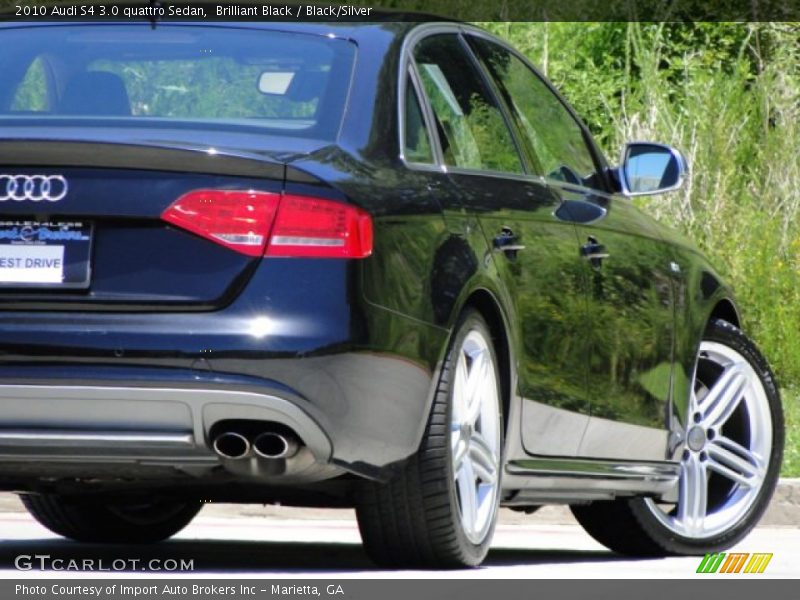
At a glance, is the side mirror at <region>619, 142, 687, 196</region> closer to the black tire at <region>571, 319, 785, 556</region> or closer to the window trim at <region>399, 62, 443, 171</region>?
the black tire at <region>571, 319, 785, 556</region>

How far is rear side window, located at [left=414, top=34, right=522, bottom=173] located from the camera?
664 centimetres

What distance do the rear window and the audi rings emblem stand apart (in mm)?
475

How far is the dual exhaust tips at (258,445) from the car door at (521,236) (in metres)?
0.99

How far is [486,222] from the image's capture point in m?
6.43

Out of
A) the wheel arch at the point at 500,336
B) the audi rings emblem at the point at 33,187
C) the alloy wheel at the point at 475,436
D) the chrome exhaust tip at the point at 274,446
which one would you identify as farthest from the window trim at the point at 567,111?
the audi rings emblem at the point at 33,187

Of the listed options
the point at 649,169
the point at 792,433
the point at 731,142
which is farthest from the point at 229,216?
the point at 731,142

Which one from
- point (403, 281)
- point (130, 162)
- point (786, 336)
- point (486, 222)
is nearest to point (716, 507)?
point (486, 222)

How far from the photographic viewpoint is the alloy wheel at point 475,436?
617cm

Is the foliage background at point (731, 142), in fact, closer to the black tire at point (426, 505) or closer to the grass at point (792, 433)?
the grass at point (792, 433)

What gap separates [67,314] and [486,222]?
1.40 m

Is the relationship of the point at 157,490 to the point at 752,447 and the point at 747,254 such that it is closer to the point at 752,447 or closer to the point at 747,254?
the point at 752,447

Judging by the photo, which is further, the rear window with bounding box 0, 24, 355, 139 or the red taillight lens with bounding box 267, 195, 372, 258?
the rear window with bounding box 0, 24, 355, 139

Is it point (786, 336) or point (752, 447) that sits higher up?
point (752, 447)

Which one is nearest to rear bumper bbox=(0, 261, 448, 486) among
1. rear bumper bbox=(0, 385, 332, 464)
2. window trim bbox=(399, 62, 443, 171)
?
rear bumper bbox=(0, 385, 332, 464)
